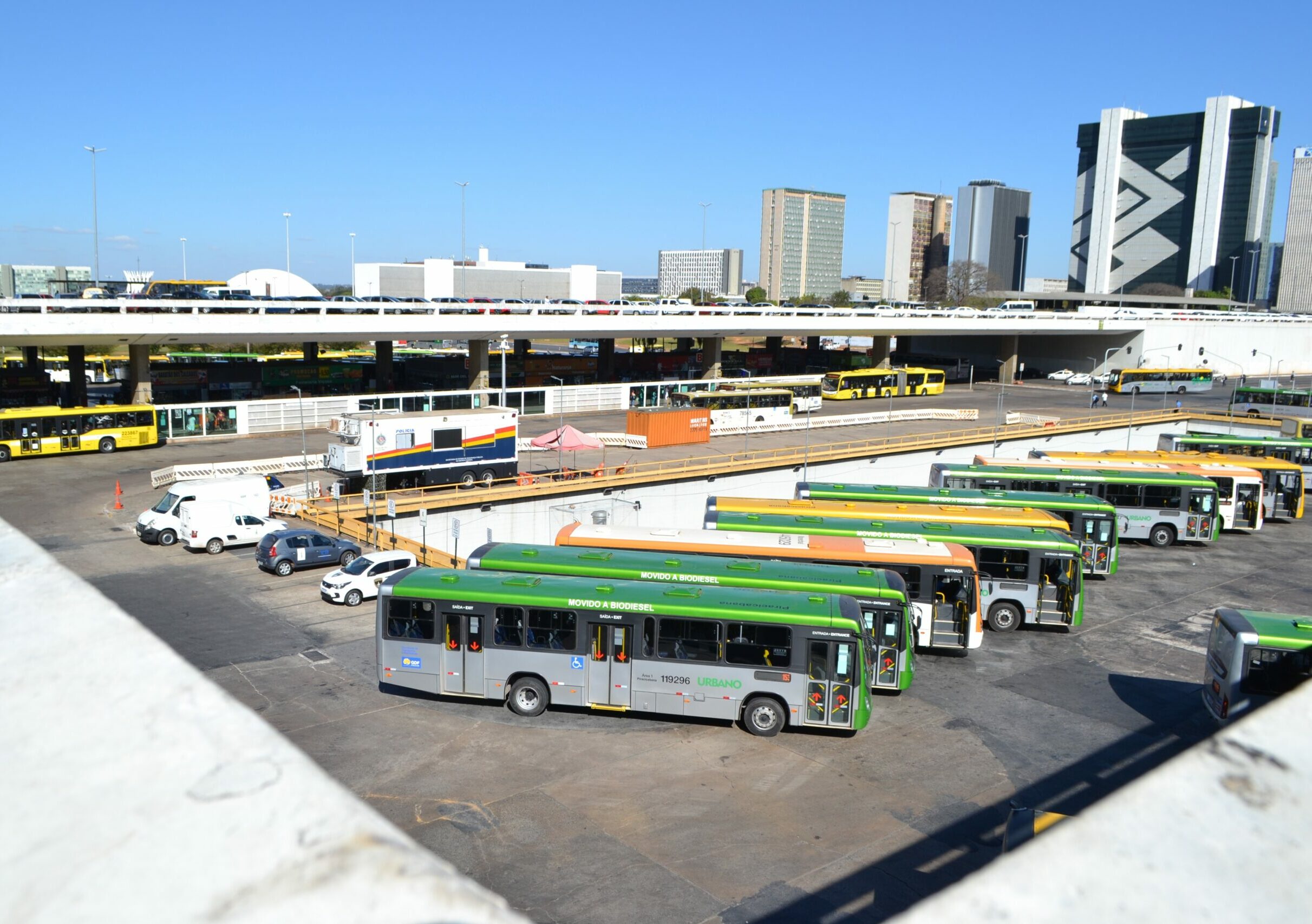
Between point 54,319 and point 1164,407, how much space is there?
71.2m

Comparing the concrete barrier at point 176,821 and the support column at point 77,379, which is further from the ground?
the concrete barrier at point 176,821

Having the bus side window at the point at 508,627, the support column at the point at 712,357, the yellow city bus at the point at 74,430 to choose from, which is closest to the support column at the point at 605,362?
the support column at the point at 712,357

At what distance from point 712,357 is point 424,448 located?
146 feet

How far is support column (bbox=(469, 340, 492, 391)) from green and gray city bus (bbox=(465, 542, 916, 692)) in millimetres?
42675

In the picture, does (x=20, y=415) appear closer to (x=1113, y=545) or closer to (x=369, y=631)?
(x=369, y=631)

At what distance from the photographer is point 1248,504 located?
39344mm

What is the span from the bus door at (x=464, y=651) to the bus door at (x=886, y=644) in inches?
299

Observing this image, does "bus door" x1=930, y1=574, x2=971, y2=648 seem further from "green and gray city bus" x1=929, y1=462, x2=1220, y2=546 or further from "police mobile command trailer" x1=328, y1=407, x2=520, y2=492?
"police mobile command trailer" x1=328, y1=407, x2=520, y2=492

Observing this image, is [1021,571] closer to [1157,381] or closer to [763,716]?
[763,716]

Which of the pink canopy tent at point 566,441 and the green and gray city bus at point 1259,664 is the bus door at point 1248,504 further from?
the pink canopy tent at point 566,441

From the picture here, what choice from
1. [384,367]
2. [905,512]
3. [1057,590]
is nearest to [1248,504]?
[905,512]

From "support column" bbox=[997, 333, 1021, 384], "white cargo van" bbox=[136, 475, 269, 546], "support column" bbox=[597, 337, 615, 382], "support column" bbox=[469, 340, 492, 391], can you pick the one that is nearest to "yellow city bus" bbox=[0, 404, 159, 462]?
"white cargo van" bbox=[136, 475, 269, 546]

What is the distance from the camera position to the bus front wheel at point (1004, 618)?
2555cm

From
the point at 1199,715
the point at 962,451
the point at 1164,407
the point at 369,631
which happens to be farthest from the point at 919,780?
the point at 1164,407
